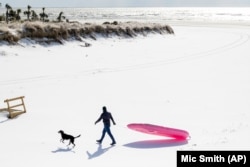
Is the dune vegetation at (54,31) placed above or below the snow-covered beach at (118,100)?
above

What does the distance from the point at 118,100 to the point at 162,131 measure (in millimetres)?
5776

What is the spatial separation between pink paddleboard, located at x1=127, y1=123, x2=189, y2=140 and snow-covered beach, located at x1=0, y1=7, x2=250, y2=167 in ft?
0.90

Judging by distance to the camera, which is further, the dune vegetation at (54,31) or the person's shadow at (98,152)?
the dune vegetation at (54,31)

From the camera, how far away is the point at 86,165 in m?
10.7

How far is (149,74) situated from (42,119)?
Answer: 1165 cm

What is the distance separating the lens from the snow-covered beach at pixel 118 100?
11.8 m

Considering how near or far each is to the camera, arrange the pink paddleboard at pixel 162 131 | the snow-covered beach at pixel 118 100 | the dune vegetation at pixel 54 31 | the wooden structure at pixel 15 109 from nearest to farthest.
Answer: the snow-covered beach at pixel 118 100 < the pink paddleboard at pixel 162 131 < the wooden structure at pixel 15 109 < the dune vegetation at pixel 54 31

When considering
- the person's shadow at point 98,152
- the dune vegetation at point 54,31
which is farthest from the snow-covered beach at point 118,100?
the dune vegetation at point 54,31

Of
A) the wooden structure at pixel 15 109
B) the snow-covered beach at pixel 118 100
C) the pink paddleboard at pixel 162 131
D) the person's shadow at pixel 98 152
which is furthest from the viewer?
the wooden structure at pixel 15 109

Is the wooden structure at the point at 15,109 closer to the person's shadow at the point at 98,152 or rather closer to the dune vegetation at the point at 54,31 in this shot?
the person's shadow at the point at 98,152

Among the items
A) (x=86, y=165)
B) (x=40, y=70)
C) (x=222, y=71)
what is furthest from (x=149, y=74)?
(x=86, y=165)

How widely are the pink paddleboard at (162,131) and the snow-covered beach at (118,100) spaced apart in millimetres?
275

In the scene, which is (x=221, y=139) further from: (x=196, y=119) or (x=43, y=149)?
(x=43, y=149)

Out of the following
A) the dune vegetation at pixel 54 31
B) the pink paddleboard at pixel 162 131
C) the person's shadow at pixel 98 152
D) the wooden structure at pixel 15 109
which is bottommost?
the person's shadow at pixel 98 152
